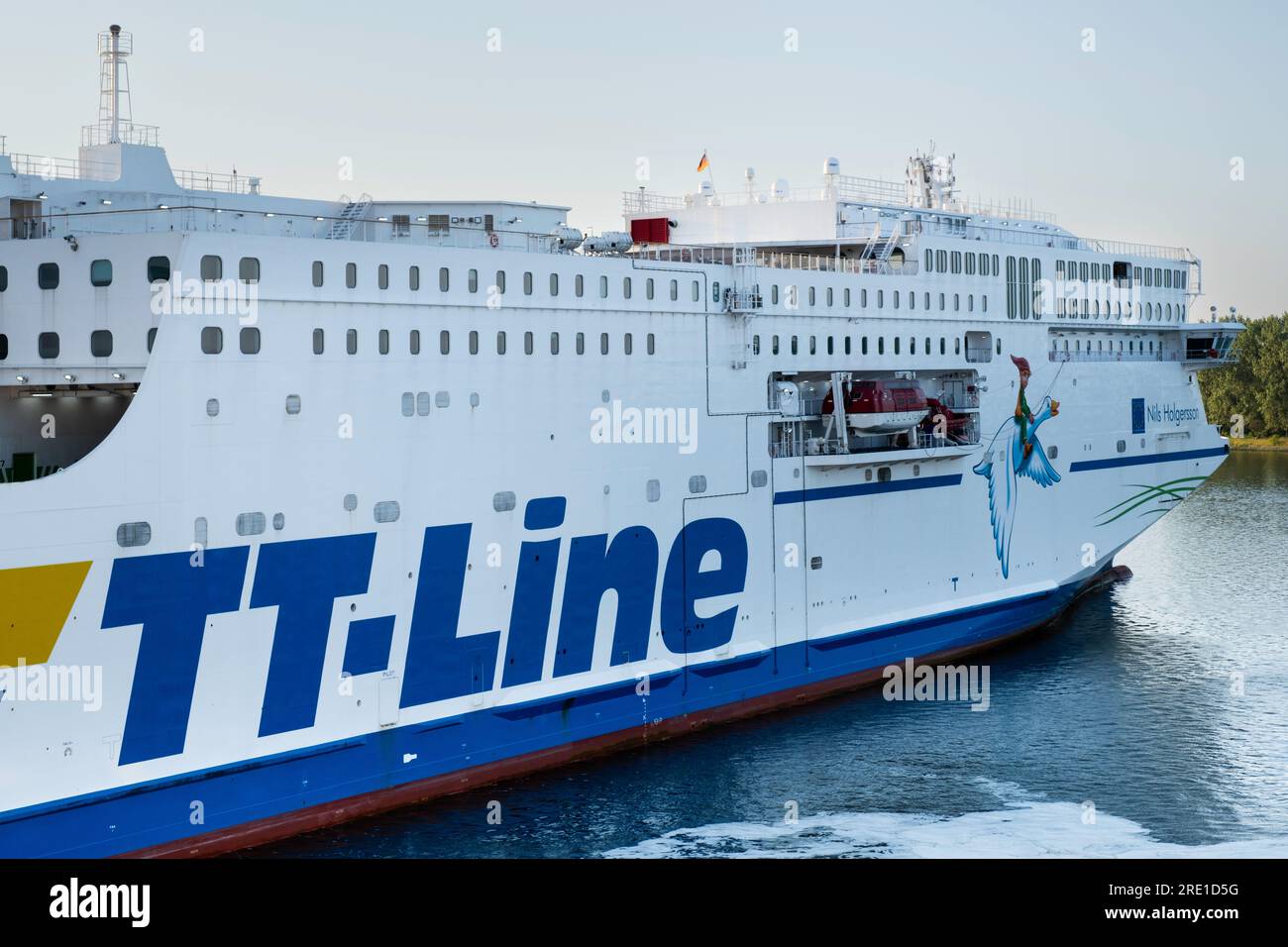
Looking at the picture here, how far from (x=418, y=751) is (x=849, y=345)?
11.0 m

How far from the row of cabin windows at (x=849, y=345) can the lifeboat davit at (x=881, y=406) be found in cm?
68

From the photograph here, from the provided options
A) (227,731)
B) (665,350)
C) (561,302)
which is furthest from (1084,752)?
(227,731)

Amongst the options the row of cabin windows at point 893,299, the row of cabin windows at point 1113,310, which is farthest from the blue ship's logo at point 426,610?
the row of cabin windows at point 1113,310

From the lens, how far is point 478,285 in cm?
1947

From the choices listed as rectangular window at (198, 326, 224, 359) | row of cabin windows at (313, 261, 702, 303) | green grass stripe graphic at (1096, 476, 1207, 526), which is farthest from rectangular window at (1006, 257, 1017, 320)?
rectangular window at (198, 326, 224, 359)

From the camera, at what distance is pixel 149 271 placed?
16734 mm

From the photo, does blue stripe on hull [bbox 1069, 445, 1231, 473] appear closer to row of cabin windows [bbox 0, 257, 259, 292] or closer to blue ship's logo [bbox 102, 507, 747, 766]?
blue ship's logo [bbox 102, 507, 747, 766]

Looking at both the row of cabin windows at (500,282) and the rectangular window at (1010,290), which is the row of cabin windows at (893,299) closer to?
the rectangular window at (1010,290)

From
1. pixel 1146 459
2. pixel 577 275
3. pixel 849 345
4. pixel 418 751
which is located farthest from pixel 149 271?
pixel 1146 459

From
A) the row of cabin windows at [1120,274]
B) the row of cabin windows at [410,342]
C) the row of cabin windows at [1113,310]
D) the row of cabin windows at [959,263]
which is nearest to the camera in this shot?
the row of cabin windows at [410,342]

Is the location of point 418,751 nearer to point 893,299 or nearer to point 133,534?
point 133,534

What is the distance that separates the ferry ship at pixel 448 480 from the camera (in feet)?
53.0

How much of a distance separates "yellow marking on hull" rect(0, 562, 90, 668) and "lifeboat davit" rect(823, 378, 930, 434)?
44.5ft
